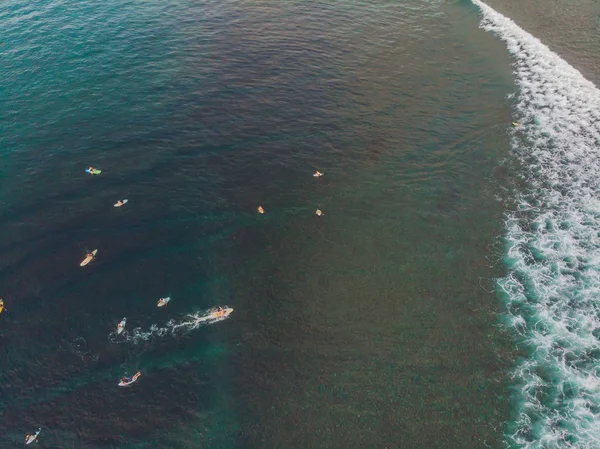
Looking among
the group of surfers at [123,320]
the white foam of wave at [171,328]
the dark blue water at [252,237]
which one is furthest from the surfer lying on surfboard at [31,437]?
the white foam of wave at [171,328]

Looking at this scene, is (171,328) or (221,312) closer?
(171,328)

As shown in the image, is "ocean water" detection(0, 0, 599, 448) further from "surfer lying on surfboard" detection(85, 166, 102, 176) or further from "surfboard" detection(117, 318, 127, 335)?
"surfer lying on surfboard" detection(85, 166, 102, 176)

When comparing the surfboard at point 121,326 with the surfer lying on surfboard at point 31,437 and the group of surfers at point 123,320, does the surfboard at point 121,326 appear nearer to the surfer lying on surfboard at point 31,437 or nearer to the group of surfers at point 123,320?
the group of surfers at point 123,320

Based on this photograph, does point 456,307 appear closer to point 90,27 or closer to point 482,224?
point 482,224

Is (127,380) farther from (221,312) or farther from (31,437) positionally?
(221,312)

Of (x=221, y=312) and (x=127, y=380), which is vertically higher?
(x=221, y=312)

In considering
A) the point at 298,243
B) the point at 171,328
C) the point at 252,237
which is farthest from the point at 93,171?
the point at 298,243

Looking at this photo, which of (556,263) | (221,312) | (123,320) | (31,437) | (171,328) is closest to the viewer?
(31,437)
